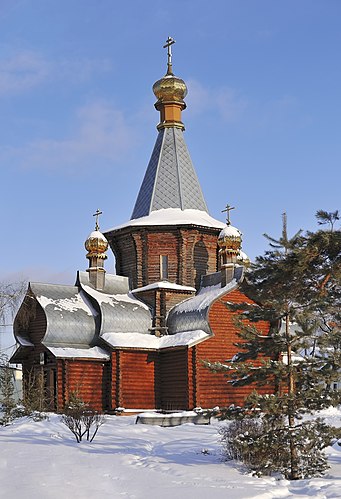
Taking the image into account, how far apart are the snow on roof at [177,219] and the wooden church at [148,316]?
0.16ft

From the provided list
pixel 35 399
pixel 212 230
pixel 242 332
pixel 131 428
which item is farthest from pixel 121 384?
pixel 242 332

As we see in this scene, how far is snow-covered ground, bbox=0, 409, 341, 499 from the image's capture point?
27.2ft

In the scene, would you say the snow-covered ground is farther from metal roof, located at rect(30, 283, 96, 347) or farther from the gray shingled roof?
the gray shingled roof

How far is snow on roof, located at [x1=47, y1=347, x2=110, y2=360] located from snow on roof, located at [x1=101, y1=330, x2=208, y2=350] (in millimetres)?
509

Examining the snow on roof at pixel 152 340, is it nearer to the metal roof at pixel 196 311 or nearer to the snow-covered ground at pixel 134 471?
the metal roof at pixel 196 311

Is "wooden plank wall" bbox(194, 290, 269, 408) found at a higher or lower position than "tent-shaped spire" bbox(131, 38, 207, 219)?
lower

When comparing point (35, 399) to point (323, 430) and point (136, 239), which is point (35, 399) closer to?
point (136, 239)

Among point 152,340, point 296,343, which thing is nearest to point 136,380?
point 152,340

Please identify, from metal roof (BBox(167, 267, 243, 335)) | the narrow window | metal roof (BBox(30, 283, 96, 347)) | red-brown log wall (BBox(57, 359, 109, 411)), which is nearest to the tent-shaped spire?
the narrow window

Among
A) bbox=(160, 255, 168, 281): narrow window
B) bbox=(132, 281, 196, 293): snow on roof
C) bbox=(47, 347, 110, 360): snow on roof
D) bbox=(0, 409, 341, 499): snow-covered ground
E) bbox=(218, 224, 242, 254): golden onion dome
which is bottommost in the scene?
bbox=(0, 409, 341, 499): snow-covered ground

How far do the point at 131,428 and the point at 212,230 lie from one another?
990 cm

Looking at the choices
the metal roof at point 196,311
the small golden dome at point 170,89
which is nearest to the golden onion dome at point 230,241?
the metal roof at point 196,311

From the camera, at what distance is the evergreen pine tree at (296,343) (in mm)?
9422

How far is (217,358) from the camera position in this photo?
20719mm
